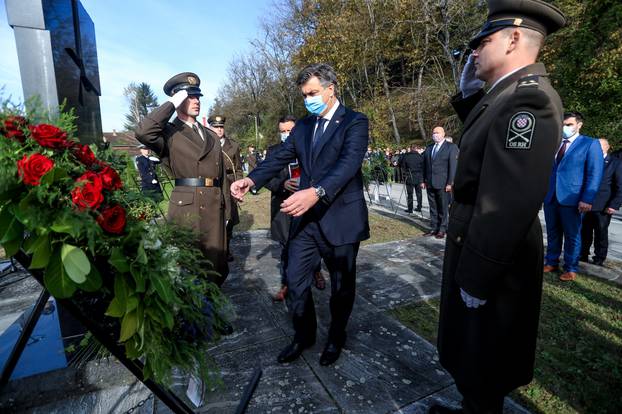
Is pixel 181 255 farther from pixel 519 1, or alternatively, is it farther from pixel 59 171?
pixel 519 1

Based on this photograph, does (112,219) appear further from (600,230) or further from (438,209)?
(438,209)

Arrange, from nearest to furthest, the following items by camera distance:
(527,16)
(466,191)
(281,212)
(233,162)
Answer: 1. (527,16)
2. (466,191)
3. (281,212)
4. (233,162)

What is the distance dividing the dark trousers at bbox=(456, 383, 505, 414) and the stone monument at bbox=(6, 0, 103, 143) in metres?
3.12

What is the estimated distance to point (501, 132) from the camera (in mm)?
1392

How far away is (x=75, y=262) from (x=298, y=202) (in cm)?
123

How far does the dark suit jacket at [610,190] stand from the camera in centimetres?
487

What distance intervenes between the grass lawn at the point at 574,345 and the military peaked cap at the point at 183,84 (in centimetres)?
289

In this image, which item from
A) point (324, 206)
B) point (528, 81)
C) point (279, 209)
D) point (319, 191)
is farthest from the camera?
point (279, 209)

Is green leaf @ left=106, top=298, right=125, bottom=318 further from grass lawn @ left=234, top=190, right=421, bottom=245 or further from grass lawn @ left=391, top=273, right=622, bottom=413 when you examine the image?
grass lawn @ left=234, top=190, right=421, bottom=245

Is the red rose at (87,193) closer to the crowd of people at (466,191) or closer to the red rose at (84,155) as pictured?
the red rose at (84,155)

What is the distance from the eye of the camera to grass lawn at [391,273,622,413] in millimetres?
2340

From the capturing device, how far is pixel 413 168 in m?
10.0

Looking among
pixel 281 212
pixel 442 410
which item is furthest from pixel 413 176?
pixel 442 410

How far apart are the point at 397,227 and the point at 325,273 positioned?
3552 mm
